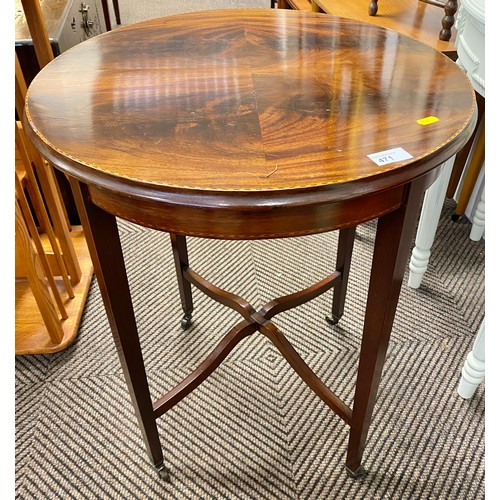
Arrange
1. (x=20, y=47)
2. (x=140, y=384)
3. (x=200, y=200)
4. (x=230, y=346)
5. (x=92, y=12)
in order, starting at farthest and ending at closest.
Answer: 1. (x=92, y=12)
2. (x=20, y=47)
3. (x=230, y=346)
4. (x=140, y=384)
5. (x=200, y=200)

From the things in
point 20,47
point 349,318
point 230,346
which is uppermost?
point 20,47

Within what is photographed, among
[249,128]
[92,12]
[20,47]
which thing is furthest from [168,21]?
[92,12]

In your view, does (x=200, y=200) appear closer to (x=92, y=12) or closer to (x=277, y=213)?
(x=277, y=213)

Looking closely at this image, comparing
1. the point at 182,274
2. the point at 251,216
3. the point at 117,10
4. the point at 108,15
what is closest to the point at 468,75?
the point at 251,216

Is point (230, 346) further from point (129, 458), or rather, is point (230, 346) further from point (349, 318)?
point (349, 318)

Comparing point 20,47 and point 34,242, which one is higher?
point 20,47

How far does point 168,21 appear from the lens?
93cm

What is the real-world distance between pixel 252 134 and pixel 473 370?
75 cm

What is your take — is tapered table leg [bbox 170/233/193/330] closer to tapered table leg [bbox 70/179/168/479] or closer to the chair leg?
tapered table leg [bbox 70/179/168/479]

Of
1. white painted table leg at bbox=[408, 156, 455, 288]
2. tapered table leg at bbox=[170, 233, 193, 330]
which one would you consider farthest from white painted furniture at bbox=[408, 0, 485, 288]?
tapered table leg at bbox=[170, 233, 193, 330]

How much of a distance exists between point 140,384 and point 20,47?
918mm

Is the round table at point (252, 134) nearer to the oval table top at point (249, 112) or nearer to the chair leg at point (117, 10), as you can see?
the oval table top at point (249, 112)

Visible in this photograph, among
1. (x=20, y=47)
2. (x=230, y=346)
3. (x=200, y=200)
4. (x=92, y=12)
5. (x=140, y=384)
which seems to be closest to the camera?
(x=200, y=200)

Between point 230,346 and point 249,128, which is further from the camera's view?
point 230,346
